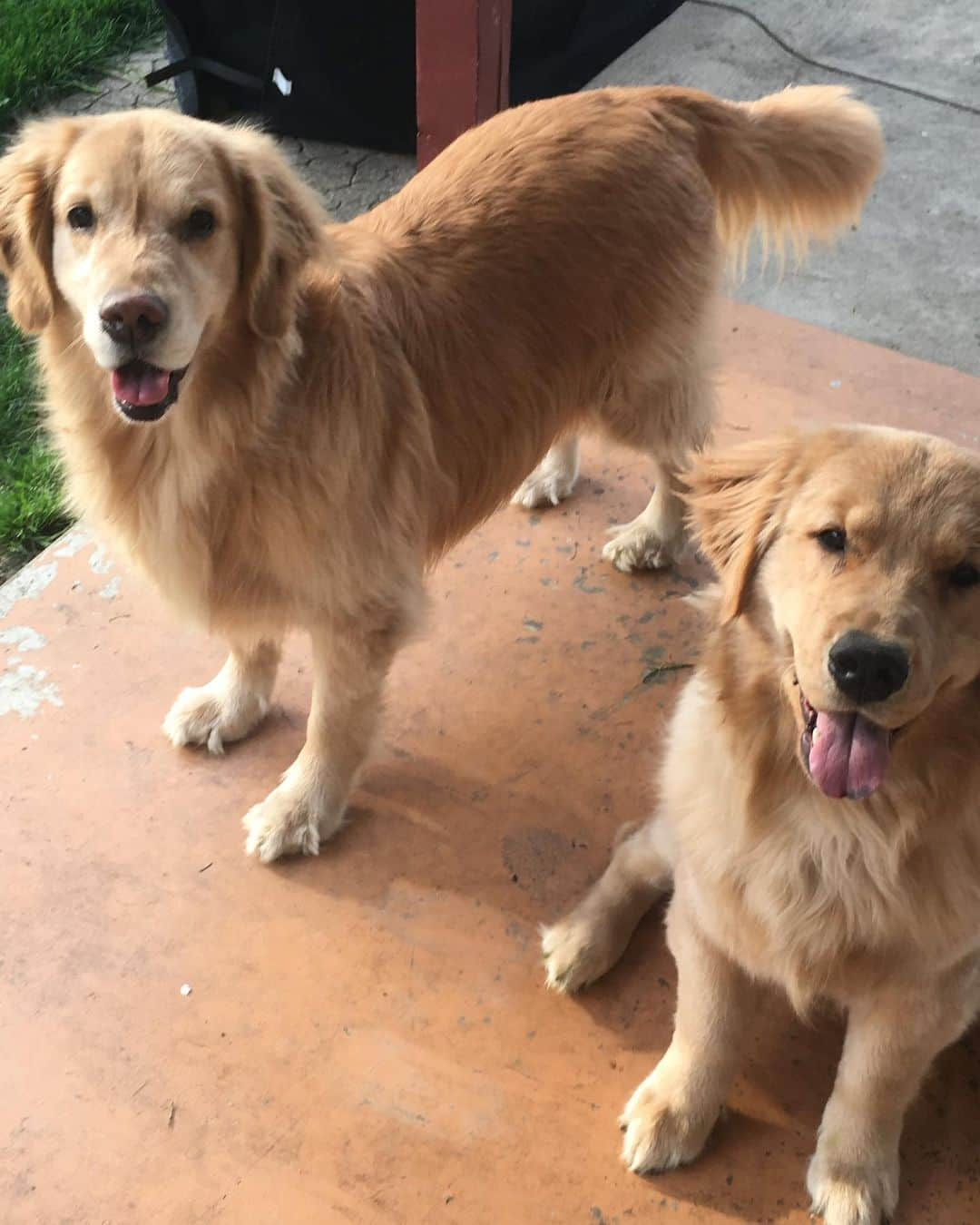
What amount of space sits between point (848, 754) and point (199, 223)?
1342 millimetres

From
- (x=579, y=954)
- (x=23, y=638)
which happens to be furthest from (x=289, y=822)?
(x=23, y=638)

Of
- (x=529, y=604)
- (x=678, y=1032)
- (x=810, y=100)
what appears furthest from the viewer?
(x=529, y=604)

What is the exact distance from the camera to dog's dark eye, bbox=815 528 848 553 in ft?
5.53

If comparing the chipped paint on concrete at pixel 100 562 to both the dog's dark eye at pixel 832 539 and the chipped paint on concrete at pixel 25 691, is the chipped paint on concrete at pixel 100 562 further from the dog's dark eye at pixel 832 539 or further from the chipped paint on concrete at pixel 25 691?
the dog's dark eye at pixel 832 539

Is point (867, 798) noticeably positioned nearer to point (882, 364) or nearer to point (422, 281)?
point (422, 281)

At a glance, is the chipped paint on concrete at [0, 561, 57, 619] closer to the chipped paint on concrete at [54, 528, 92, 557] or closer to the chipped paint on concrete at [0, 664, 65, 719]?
the chipped paint on concrete at [54, 528, 92, 557]

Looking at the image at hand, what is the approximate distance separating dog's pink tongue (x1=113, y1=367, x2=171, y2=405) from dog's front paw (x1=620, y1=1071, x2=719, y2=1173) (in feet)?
4.77

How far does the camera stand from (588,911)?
7.75ft

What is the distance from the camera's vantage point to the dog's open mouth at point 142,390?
203cm

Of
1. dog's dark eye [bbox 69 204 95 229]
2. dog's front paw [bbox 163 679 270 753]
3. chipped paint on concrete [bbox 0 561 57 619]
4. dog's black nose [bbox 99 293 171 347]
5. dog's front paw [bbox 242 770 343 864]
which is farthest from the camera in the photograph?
chipped paint on concrete [bbox 0 561 57 619]

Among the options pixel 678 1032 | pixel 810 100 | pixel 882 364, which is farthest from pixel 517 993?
pixel 882 364

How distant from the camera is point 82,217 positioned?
80.0 inches

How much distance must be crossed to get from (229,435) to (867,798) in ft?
4.04

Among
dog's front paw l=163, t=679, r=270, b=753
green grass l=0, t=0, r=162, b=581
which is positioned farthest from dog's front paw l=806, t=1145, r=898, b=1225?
green grass l=0, t=0, r=162, b=581
